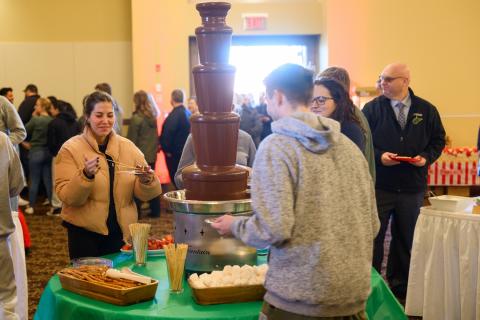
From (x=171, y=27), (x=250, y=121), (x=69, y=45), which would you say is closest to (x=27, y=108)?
(x=69, y=45)

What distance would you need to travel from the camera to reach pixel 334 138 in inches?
71.3

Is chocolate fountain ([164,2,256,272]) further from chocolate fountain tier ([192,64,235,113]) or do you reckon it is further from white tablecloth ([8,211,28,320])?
white tablecloth ([8,211,28,320])

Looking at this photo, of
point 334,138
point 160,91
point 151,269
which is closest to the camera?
point 334,138

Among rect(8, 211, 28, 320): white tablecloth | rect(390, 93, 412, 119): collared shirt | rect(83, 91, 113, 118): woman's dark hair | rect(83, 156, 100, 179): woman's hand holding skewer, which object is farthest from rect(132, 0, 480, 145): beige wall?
rect(83, 156, 100, 179): woman's hand holding skewer

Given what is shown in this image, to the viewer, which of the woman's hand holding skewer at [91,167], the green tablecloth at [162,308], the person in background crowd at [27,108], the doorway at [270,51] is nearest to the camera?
the green tablecloth at [162,308]

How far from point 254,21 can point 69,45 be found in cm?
317

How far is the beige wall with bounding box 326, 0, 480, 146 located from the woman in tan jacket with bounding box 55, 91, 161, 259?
706 centimetres

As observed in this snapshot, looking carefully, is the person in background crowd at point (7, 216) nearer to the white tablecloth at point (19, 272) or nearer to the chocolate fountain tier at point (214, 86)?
the white tablecloth at point (19, 272)

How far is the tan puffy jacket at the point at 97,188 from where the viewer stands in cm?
300

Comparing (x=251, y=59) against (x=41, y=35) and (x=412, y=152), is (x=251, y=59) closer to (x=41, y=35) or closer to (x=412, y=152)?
(x=41, y=35)

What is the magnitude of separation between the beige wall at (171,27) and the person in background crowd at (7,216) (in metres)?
6.92

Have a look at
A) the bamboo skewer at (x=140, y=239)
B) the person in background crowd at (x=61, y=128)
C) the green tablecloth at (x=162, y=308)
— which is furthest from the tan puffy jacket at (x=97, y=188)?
the person in background crowd at (x=61, y=128)

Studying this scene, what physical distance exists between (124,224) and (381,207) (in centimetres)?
197

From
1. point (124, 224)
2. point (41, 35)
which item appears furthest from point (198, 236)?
point (41, 35)
